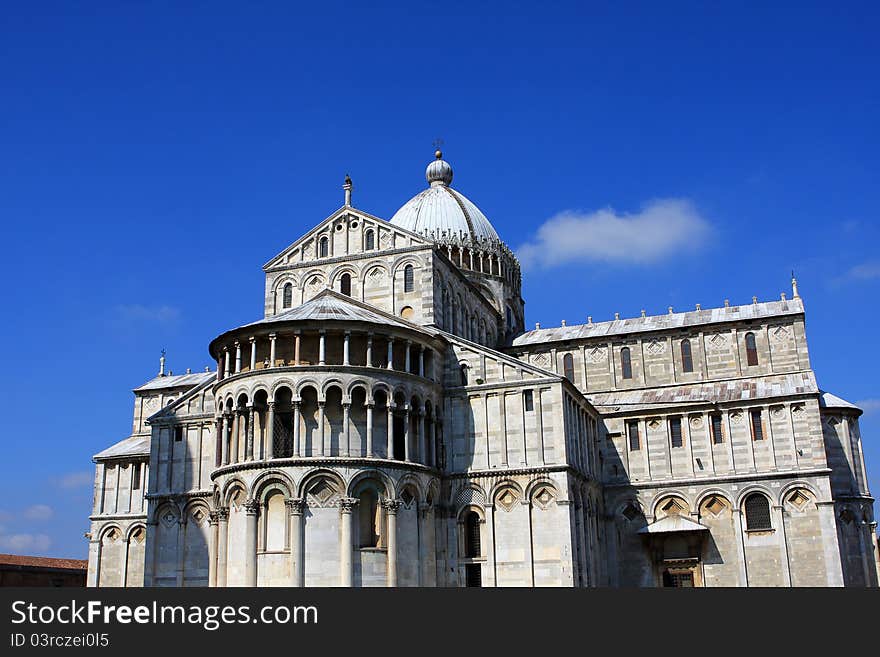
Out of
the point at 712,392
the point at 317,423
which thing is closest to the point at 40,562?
the point at 317,423

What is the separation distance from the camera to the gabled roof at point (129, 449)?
51.3 metres

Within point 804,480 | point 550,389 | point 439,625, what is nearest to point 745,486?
point 804,480

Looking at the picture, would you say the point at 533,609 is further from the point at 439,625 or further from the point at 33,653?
the point at 33,653

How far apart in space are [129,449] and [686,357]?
31.8 m

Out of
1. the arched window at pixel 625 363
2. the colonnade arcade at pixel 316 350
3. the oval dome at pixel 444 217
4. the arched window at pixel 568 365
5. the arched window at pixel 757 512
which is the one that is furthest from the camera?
the oval dome at pixel 444 217

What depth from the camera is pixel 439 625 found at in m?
17.6

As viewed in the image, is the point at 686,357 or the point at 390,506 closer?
the point at 390,506

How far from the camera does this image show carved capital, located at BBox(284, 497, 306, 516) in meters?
33.6

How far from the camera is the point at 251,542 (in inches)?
1336

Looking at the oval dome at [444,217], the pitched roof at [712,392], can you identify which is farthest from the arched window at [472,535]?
the oval dome at [444,217]

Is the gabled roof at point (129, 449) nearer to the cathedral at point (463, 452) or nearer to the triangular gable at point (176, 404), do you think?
the cathedral at point (463, 452)

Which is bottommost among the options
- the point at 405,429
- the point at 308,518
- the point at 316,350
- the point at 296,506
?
the point at 308,518

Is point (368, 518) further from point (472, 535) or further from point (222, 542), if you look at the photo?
point (222, 542)

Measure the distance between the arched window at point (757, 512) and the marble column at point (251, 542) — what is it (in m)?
22.6
